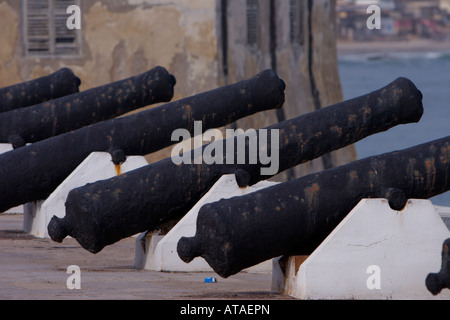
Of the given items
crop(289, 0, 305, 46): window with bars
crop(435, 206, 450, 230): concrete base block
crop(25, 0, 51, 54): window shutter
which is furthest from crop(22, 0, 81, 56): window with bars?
crop(435, 206, 450, 230): concrete base block

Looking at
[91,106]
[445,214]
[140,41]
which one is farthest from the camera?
[140,41]

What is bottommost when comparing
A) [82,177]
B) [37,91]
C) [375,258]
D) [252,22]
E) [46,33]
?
[375,258]

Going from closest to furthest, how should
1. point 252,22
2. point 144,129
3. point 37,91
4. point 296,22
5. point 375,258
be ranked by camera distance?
point 375,258 → point 144,129 → point 37,91 → point 252,22 → point 296,22

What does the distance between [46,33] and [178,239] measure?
11.9m

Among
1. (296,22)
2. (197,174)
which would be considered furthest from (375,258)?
(296,22)

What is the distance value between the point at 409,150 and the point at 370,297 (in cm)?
107

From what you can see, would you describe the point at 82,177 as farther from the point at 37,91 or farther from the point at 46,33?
the point at 46,33

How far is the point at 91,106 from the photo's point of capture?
13445mm

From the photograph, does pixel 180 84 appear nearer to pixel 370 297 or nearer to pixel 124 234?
pixel 124 234

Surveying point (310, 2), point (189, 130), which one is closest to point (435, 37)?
point (310, 2)

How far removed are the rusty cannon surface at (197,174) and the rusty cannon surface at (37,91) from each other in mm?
6109

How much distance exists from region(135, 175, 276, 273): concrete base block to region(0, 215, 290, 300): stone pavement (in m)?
0.13

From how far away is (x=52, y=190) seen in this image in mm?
11766
